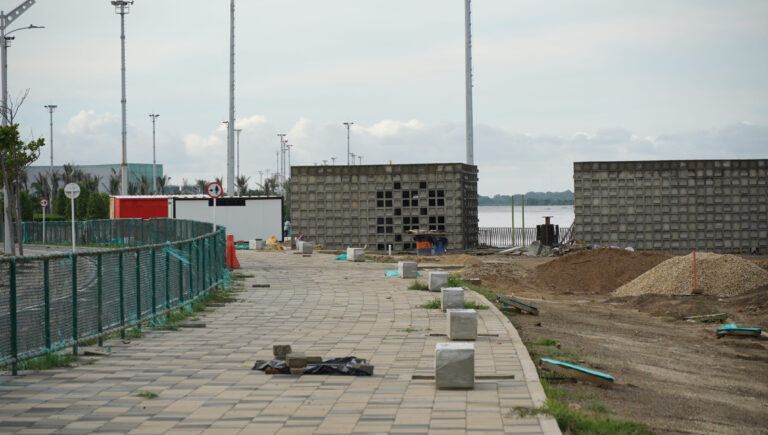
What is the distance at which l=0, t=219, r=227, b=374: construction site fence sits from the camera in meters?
10.5

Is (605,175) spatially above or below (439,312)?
above

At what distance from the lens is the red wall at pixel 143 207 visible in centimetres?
5162

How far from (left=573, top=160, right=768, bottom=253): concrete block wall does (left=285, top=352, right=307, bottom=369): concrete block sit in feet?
115

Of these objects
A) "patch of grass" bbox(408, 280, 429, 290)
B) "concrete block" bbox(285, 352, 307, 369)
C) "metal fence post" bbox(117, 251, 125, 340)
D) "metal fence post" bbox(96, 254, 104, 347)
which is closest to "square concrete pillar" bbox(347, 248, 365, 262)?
"patch of grass" bbox(408, 280, 429, 290)

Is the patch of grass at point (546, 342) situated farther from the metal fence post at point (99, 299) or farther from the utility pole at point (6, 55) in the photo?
the utility pole at point (6, 55)

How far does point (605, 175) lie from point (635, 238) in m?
3.41

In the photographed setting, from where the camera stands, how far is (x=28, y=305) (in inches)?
426

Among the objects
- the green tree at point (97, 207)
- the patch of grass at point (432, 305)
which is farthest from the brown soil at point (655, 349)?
the green tree at point (97, 207)

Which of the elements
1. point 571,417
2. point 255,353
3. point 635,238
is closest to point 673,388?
point 571,417

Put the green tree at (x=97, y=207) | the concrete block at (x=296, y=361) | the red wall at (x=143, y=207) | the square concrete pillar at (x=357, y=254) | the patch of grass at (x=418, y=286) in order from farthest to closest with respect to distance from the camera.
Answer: the green tree at (x=97, y=207) < the red wall at (x=143, y=207) < the square concrete pillar at (x=357, y=254) < the patch of grass at (x=418, y=286) < the concrete block at (x=296, y=361)

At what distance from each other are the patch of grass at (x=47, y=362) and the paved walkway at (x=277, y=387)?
28 cm

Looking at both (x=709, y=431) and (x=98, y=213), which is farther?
(x=98, y=213)

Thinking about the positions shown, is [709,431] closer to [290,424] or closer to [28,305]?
[290,424]

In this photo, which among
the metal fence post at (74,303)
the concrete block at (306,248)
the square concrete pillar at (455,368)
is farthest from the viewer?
the concrete block at (306,248)
